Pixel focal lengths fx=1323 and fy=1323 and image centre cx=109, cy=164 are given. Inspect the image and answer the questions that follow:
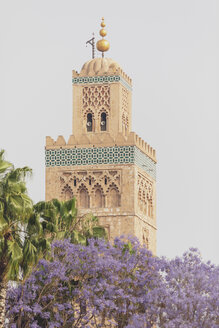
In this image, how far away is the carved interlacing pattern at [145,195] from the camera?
5031 cm

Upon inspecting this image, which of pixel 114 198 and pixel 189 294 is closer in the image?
pixel 189 294

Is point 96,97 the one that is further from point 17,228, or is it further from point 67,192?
point 17,228

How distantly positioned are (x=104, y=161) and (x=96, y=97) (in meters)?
3.09

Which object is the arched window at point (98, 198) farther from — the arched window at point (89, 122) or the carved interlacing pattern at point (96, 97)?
the carved interlacing pattern at point (96, 97)

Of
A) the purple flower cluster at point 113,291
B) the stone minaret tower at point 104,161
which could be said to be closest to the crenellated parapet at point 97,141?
the stone minaret tower at point 104,161

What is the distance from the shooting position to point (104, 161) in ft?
162

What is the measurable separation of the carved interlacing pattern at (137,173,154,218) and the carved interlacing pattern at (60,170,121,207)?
1.13m

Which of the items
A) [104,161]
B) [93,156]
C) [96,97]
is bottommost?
[104,161]

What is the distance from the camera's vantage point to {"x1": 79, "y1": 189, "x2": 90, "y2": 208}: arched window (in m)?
49.6

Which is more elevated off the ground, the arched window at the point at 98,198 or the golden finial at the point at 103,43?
the golden finial at the point at 103,43

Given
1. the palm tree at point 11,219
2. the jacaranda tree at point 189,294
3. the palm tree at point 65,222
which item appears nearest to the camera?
the palm tree at point 11,219

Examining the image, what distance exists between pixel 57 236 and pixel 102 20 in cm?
1532

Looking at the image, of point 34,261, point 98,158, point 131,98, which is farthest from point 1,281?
point 131,98

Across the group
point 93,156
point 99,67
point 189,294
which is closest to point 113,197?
point 93,156
